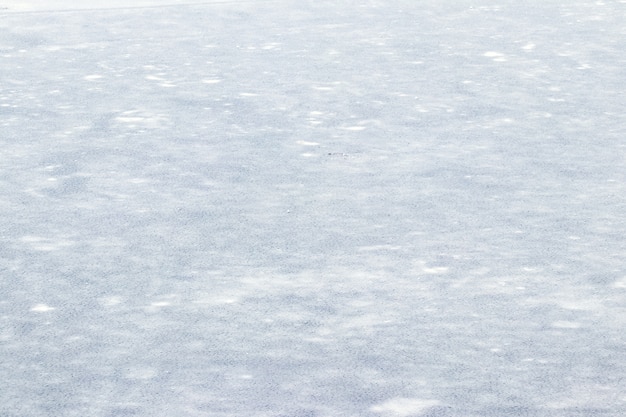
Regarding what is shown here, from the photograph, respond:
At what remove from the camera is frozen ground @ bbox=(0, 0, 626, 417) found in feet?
12.7

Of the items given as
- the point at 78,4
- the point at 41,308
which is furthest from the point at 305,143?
the point at 78,4

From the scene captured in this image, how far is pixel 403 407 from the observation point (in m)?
3.68

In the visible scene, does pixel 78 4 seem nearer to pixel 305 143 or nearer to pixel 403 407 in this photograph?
pixel 305 143

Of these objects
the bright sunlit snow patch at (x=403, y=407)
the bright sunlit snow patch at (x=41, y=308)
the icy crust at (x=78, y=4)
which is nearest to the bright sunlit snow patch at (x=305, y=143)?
the bright sunlit snow patch at (x=41, y=308)

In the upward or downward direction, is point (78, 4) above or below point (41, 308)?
below

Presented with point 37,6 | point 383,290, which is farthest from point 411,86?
point 37,6

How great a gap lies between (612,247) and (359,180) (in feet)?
4.81

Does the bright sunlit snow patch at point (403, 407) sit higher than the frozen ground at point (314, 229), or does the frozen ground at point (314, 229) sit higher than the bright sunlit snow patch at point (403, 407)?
the bright sunlit snow patch at point (403, 407)

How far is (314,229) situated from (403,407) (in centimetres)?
178

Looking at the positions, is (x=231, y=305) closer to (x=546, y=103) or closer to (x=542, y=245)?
(x=542, y=245)

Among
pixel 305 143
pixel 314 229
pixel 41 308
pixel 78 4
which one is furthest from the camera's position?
pixel 78 4

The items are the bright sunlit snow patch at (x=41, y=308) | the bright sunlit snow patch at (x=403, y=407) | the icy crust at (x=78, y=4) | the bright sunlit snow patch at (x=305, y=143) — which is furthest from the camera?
the icy crust at (x=78, y=4)

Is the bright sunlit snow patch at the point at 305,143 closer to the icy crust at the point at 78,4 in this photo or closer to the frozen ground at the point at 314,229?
the frozen ground at the point at 314,229

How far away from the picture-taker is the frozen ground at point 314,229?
153 inches
